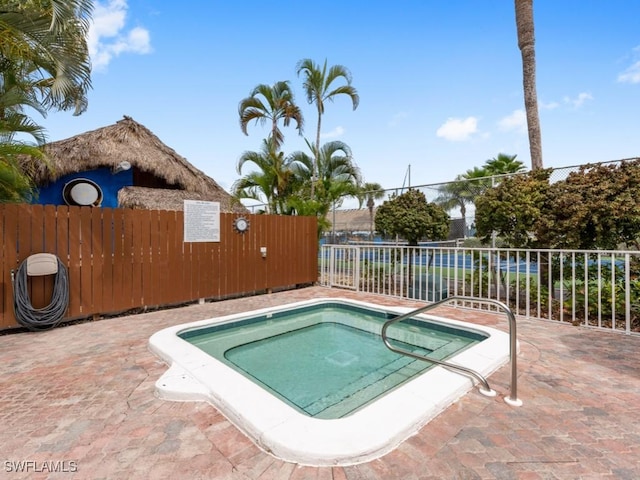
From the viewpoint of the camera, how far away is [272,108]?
12156 millimetres

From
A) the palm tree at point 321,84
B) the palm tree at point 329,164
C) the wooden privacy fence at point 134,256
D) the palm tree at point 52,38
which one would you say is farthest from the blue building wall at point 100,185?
the palm tree at point 321,84

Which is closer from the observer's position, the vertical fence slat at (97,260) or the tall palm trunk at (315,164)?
the vertical fence slat at (97,260)

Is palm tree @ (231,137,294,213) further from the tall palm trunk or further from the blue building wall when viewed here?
the blue building wall

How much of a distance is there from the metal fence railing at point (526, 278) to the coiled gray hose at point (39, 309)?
5.70 metres

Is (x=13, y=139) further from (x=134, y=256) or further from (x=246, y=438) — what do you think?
(x=246, y=438)

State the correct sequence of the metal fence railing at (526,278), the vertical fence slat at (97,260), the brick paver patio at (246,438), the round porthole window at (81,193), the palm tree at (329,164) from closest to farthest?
the brick paver patio at (246,438)
the metal fence railing at (526,278)
the vertical fence slat at (97,260)
the round porthole window at (81,193)
the palm tree at (329,164)

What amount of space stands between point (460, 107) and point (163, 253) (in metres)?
10.5

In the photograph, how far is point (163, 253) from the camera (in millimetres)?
6230

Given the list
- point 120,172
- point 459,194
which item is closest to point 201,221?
point 120,172

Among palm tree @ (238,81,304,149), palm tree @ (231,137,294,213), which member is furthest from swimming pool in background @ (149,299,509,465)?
palm tree @ (238,81,304,149)

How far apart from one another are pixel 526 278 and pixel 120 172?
11692mm

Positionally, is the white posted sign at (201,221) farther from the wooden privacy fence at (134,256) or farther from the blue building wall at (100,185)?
the blue building wall at (100,185)

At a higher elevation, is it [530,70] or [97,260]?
[530,70]

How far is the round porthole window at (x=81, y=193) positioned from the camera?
9.73 m
